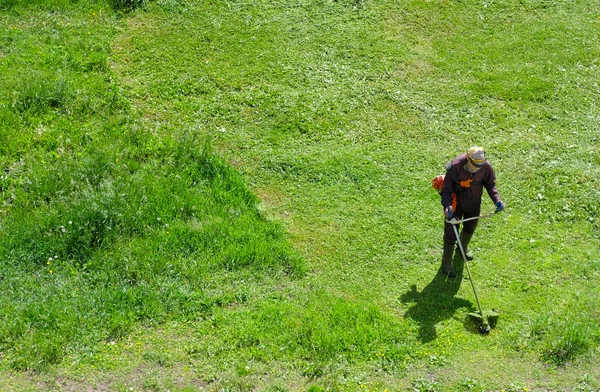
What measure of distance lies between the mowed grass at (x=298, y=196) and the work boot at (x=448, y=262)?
0.72ft

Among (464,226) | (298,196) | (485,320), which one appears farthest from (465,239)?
(298,196)

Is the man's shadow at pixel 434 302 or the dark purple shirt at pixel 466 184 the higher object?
the dark purple shirt at pixel 466 184

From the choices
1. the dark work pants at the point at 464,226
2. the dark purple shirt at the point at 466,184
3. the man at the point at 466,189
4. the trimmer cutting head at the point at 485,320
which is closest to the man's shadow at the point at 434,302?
the man at the point at 466,189

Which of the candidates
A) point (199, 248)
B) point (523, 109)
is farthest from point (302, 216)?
point (523, 109)

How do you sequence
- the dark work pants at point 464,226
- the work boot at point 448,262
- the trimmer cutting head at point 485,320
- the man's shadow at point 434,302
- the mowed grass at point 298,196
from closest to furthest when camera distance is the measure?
the mowed grass at point 298,196 → the trimmer cutting head at point 485,320 → the man's shadow at point 434,302 → the dark work pants at point 464,226 → the work boot at point 448,262

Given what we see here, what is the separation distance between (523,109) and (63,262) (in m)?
9.16

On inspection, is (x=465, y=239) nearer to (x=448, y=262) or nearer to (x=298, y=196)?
(x=448, y=262)

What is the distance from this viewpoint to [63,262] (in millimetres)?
10344

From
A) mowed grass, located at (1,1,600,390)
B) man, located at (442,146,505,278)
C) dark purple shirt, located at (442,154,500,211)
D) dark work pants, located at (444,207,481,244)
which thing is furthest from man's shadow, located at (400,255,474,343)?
dark purple shirt, located at (442,154,500,211)

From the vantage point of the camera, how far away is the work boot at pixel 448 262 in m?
10.7

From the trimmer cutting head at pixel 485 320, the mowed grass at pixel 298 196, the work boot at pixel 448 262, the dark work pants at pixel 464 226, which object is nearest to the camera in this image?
the mowed grass at pixel 298 196

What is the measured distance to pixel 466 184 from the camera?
33.1 feet

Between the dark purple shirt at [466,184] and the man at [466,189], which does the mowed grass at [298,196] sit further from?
the dark purple shirt at [466,184]

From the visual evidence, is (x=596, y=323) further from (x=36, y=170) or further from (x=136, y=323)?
(x=36, y=170)
